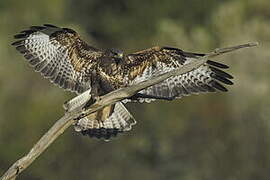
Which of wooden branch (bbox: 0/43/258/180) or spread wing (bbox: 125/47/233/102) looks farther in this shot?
spread wing (bbox: 125/47/233/102)

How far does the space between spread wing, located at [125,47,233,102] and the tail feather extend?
1.49ft

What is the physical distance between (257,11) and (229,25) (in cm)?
348

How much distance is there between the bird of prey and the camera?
480 inches

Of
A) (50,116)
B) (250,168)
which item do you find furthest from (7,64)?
(250,168)

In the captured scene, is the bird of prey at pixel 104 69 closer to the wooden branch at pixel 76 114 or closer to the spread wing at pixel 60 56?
the spread wing at pixel 60 56

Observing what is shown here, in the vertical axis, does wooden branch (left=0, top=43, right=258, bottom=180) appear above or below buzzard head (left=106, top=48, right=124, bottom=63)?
below

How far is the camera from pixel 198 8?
46125 millimetres

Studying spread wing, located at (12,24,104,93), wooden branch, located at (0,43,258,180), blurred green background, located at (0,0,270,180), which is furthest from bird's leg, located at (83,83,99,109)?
blurred green background, located at (0,0,270,180)

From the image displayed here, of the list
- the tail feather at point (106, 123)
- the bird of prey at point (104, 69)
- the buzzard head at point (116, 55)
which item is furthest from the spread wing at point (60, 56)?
the tail feather at point (106, 123)

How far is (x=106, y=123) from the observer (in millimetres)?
12781

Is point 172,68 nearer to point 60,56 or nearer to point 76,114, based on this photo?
point 60,56

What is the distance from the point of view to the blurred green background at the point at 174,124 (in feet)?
71.8

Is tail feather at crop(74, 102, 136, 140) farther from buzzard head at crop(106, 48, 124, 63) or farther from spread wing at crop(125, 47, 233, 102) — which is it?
buzzard head at crop(106, 48, 124, 63)

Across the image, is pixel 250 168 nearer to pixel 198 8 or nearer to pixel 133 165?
pixel 133 165
